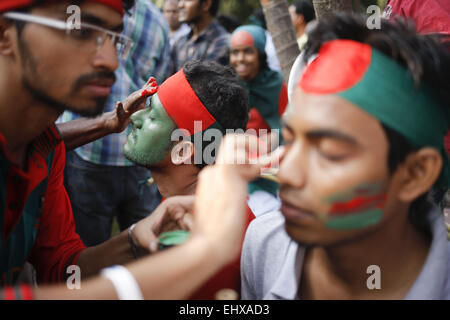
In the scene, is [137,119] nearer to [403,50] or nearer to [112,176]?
[112,176]

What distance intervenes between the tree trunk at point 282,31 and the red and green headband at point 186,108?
97cm

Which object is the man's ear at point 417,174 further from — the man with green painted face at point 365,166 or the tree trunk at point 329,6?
the tree trunk at point 329,6

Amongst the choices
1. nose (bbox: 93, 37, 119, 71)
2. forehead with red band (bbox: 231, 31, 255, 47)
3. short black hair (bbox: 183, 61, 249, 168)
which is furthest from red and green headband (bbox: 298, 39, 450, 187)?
forehead with red band (bbox: 231, 31, 255, 47)

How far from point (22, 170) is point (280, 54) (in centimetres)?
222

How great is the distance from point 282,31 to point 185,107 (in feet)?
4.01

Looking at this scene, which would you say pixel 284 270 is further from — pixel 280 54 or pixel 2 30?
pixel 280 54

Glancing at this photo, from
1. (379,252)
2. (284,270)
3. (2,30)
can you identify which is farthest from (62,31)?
(379,252)

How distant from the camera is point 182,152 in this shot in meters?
2.94

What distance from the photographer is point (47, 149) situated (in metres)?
2.38

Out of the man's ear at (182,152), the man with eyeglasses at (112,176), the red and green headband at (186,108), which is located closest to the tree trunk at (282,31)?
the red and green headband at (186,108)

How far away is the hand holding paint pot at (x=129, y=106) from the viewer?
9.72ft

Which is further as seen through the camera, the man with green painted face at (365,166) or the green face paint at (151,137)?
the green face paint at (151,137)

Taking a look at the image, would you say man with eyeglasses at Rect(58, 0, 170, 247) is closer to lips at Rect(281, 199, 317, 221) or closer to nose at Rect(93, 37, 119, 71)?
nose at Rect(93, 37, 119, 71)
